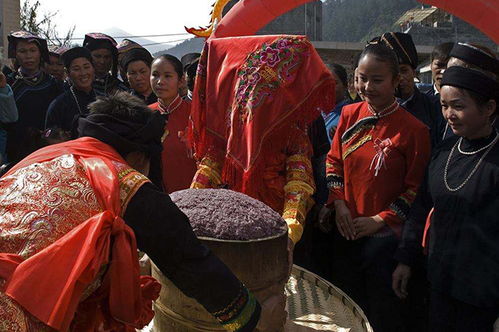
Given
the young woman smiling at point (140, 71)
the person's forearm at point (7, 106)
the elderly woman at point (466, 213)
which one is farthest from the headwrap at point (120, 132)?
the person's forearm at point (7, 106)

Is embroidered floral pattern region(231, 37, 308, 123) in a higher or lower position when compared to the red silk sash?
higher

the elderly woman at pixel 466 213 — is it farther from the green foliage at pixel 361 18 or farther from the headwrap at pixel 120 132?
the green foliage at pixel 361 18

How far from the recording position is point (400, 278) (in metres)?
2.18

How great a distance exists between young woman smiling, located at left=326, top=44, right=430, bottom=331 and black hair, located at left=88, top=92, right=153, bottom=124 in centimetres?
122

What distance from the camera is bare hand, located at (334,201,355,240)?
231cm

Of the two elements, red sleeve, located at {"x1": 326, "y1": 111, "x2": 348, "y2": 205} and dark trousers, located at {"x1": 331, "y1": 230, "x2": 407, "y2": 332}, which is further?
red sleeve, located at {"x1": 326, "y1": 111, "x2": 348, "y2": 205}

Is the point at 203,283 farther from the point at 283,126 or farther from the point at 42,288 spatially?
the point at 283,126

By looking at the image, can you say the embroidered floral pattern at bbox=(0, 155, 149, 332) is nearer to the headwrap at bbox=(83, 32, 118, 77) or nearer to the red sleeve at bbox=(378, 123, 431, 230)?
the red sleeve at bbox=(378, 123, 431, 230)

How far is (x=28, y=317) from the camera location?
3.96 ft

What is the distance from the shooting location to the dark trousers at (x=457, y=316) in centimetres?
183

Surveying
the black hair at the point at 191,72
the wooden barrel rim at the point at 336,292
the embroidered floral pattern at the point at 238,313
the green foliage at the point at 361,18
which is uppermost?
the green foliage at the point at 361,18

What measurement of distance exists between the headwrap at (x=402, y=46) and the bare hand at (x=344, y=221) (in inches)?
39.2

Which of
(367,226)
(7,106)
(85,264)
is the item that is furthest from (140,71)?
(85,264)

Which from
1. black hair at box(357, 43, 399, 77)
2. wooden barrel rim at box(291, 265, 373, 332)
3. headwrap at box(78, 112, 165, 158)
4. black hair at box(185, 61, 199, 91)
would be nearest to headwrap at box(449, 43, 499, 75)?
black hair at box(357, 43, 399, 77)
